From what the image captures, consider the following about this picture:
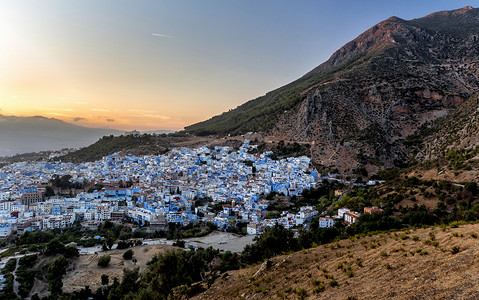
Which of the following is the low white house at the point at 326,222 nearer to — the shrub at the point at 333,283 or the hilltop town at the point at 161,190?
the hilltop town at the point at 161,190

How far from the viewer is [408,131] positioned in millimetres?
43719

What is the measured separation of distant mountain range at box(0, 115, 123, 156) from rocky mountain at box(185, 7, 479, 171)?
111585 mm

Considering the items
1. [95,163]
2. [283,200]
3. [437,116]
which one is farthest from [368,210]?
[95,163]

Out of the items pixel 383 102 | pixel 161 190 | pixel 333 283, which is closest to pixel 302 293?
pixel 333 283

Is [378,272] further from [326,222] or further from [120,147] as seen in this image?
[120,147]

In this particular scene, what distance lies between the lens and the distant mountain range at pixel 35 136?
132250mm

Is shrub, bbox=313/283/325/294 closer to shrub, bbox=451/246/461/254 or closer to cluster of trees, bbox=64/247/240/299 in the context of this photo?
shrub, bbox=451/246/461/254

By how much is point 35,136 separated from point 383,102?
181245 millimetres

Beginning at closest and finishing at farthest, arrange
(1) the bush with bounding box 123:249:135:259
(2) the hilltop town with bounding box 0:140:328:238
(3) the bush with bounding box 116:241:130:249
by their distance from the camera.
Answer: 1. (1) the bush with bounding box 123:249:135:259
2. (3) the bush with bounding box 116:241:130:249
3. (2) the hilltop town with bounding box 0:140:328:238

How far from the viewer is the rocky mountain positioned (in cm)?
4075

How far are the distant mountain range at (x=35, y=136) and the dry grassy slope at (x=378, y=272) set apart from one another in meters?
137

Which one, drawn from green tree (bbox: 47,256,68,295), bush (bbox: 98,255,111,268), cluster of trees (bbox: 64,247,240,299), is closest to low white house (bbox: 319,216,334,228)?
cluster of trees (bbox: 64,247,240,299)

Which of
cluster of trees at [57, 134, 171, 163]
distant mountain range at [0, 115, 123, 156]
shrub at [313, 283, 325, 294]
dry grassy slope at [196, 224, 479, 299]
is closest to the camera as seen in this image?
dry grassy slope at [196, 224, 479, 299]

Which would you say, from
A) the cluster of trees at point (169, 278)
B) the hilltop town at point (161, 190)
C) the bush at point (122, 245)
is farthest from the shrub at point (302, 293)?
the bush at point (122, 245)
